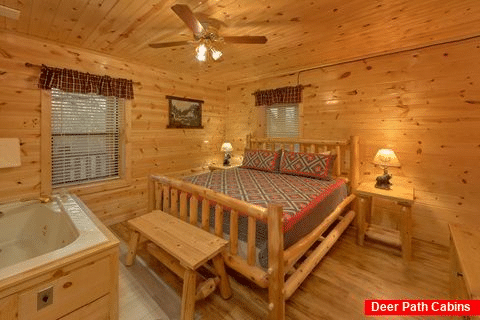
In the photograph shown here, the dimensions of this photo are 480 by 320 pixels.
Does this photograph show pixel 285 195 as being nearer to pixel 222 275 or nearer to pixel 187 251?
pixel 222 275

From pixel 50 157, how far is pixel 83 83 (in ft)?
3.26

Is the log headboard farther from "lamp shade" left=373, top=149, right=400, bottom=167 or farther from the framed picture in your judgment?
the framed picture

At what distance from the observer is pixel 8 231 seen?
85.5 inches

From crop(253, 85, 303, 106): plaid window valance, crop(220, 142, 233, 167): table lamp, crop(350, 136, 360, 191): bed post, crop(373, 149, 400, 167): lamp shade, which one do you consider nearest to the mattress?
crop(350, 136, 360, 191): bed post

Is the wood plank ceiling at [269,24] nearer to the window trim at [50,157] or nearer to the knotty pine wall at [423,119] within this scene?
the knotty pine wall at [423,119]

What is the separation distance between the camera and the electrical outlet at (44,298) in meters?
1.32

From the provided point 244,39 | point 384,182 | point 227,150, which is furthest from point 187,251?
point 227,150

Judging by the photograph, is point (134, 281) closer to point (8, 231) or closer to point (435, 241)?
point (8, 231)

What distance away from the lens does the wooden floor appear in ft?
5.89

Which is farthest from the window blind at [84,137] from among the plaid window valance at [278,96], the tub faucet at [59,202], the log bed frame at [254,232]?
the plaid window valance at [278,96]

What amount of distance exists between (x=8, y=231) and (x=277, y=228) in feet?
8.27

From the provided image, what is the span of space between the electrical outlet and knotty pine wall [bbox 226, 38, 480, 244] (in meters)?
3.59

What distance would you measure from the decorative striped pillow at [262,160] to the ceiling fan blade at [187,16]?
2.12 m

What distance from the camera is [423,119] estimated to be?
284 centimetres
